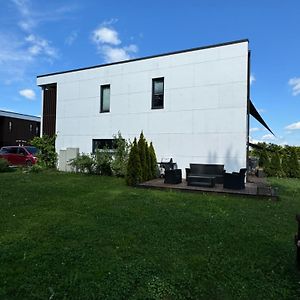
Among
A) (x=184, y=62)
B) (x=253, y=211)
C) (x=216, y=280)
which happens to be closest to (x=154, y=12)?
(x=184, y=62)

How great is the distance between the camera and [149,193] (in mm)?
9750

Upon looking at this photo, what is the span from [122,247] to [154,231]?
101cm

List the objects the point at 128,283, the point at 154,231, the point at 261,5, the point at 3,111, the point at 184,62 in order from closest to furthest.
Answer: the point at 128,283, the point at 154,231, the point at 261,5, the point at 184,62, the point at 3,111

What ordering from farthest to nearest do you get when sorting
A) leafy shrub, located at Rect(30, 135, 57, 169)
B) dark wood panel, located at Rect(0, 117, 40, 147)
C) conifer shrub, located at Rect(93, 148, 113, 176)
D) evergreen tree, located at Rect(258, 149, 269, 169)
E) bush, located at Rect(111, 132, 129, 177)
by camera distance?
dark wood panel, located at Rect(0, 117, 40, 147)
leafy shrub, located at Rect(30, 135, 57, 169)
evergreen tree, located at Rect(258, 149, 269, 169)
conifer shrub, located at Rect(93, 148, 113, 176)
bush, located at Rect(111, 132, 129, 177)

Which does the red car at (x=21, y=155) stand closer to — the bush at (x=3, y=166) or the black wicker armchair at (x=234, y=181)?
the bush at (x=3, y=166)

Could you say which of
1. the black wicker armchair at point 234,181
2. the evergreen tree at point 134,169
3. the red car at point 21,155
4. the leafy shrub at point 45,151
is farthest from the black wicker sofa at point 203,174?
the red car at point 21,155

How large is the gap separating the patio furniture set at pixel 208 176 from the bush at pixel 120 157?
6.80 ft

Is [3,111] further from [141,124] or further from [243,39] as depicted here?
[243,39]

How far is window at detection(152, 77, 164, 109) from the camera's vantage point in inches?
585

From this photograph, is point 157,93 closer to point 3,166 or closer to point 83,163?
point 83,163

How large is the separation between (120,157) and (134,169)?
3.09 meters

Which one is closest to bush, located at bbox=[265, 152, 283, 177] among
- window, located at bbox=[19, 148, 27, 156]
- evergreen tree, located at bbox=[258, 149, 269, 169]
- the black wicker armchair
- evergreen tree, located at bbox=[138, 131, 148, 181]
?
evergreen tree, located at bbox=[258, 149, 269, 169]

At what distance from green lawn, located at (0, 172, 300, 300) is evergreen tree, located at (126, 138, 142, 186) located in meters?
3.51

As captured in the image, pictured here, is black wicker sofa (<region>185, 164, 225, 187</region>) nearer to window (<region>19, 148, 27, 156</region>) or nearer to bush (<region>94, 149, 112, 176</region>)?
bush (<region>94, 149, 112, 176</region>)
